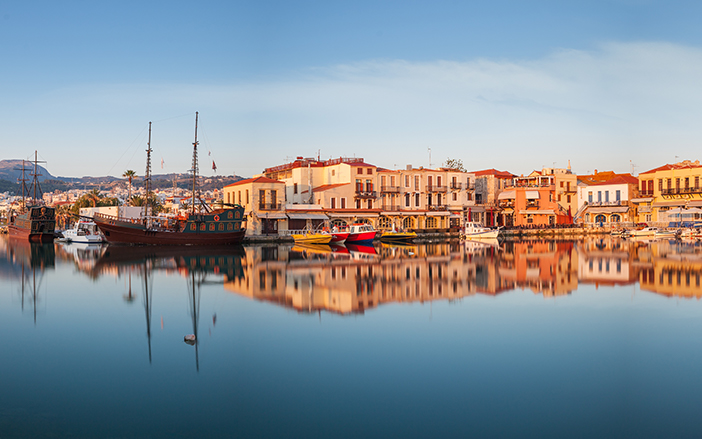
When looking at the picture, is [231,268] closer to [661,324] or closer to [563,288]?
[563,288]

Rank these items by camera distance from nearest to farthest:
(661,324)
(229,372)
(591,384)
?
(591,384)
(229,372)
(661,324)

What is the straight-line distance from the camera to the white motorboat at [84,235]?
51906 mm

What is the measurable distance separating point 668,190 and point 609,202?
607 cm

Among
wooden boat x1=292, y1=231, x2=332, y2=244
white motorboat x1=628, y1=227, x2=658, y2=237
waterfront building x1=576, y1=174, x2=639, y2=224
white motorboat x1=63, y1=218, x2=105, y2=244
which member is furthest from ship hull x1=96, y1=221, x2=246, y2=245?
waterfront building x1=576, y1=174, x2=639, y2=224

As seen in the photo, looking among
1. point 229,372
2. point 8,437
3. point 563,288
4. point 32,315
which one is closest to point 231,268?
point 32,315

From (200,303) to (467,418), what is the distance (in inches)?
465

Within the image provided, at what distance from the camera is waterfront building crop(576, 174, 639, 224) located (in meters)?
61.4

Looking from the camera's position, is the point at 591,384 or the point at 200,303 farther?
the point at 200,303

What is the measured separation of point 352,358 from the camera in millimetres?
11094

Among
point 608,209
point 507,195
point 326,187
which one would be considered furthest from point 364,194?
point 608,209

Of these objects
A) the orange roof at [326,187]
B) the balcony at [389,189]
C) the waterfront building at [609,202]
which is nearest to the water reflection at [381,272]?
the orange roof at [326,187]

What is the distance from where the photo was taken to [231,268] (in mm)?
28562

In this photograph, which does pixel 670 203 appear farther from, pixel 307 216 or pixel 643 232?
pixel 307 216

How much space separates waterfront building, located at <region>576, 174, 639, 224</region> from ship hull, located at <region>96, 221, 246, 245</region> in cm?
4055
